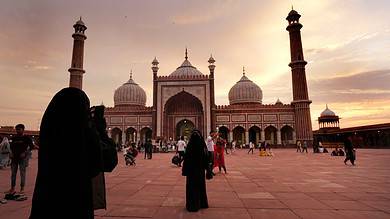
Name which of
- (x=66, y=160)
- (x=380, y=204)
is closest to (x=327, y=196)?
(x=380, y=204)

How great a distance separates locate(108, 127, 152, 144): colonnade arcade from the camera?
3234cm

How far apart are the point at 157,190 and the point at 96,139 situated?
12.3 feet

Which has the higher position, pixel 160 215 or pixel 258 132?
pixel 258 132

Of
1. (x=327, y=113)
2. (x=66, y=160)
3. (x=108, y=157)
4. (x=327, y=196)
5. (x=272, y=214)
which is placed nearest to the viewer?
(x=66, y=160)

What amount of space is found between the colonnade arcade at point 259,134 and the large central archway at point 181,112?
3226mm

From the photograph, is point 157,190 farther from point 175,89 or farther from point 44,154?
point 175,89

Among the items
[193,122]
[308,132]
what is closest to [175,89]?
[193,122]

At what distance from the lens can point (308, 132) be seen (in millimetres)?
29406

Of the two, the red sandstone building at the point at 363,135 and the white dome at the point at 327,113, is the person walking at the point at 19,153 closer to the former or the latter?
the red sandstone building at the point at 363,135

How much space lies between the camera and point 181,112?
33.1 m

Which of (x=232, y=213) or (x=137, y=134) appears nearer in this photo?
(x=232, y=213)

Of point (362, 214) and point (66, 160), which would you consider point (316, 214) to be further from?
point (66, 160)

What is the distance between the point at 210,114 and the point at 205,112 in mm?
649

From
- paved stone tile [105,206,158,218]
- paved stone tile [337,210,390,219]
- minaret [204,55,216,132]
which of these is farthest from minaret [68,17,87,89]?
paved stone tile [337,210,390,219]
